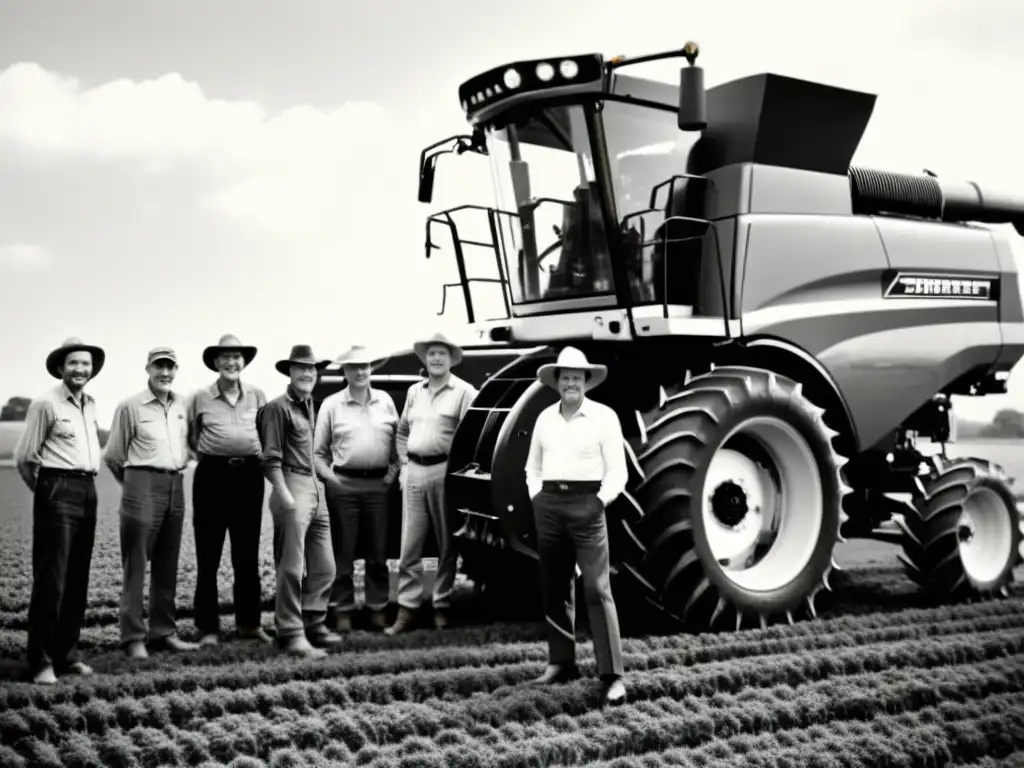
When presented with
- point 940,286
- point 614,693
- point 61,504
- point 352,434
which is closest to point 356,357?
point 352,434

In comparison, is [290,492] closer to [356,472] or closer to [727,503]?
[356,472]

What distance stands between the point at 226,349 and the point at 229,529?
2.91 feet

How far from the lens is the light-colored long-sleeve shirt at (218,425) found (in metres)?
5.20

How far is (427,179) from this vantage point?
20.6 feet

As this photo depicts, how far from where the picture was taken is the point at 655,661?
188 inches

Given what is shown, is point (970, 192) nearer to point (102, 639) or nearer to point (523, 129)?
point (523, 129)

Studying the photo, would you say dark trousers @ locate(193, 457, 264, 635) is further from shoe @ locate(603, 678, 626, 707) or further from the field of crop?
shoe @ locate(603, 678, 626, 707)

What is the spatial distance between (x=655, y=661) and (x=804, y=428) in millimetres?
1660

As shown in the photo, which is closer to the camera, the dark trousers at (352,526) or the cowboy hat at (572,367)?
the cowboy hat at (572,367)

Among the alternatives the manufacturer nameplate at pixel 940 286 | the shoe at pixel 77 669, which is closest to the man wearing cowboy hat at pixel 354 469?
the shoe at pixel 77 669

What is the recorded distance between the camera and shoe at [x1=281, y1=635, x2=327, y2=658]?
4855mm

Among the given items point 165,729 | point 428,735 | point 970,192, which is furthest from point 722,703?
point 970,192

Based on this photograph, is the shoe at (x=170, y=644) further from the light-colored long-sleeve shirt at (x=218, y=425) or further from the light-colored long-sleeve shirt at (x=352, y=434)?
the light-colored long-sleeve shirt at (x=352, y=434)

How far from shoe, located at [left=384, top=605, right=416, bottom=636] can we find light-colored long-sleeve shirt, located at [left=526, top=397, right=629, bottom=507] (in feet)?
5.07
